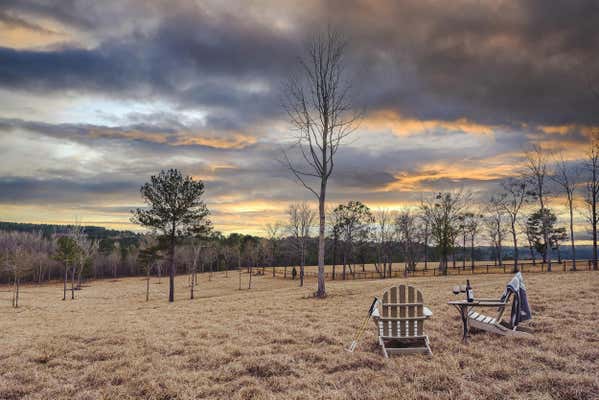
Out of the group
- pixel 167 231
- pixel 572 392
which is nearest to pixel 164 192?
pixel 167 231

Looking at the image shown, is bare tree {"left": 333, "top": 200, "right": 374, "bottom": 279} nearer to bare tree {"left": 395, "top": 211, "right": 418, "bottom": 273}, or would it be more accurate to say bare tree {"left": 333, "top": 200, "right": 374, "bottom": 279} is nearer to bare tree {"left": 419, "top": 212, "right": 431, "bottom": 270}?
bare tree {"left": 395, "top": 211, "right": 418, "bottom": 273}

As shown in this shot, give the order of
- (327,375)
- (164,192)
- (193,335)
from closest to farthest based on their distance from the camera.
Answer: (327,375) < (193,335) < (164,192)

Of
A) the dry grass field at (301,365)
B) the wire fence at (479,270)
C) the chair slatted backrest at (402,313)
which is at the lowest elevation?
the wire fence at (479,270)

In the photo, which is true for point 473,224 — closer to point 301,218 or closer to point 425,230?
point 425,230

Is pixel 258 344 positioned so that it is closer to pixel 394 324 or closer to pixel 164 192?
pixel 394 324

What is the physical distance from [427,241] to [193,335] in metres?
48.5

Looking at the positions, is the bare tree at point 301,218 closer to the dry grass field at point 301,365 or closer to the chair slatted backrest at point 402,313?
the dry grass field at point 301,365

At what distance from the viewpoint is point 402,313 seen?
7395 mm

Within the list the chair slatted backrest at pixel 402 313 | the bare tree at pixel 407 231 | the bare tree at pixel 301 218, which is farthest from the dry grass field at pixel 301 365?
the bare tree at pixel 407 231

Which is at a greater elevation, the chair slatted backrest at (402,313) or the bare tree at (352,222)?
the bare tree at (352,222)

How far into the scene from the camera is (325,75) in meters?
20.4

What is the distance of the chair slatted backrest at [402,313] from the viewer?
7293mm

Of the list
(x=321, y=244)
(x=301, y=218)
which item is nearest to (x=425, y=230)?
(x=301, y=218)

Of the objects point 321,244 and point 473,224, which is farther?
point 473,224
